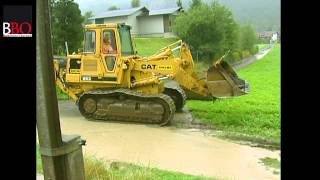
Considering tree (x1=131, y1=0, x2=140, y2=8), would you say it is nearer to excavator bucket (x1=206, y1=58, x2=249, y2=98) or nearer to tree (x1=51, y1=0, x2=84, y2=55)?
tree (x1=51, y1=0, x2=84, y2=55)

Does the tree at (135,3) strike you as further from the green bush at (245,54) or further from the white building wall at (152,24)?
the green bush at (245,54)

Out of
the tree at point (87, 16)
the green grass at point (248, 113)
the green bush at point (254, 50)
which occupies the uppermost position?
the tree at point (87, 16)

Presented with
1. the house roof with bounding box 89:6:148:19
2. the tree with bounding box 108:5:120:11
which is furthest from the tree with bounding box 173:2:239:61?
the tree with bounding box 108:5:120:11

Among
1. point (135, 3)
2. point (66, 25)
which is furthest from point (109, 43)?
point (135, 3)

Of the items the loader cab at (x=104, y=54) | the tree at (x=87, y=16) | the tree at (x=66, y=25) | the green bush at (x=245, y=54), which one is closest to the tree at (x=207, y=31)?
the green bush at (x=245, y=54)

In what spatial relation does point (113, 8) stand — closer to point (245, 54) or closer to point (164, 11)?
point (164, 11)

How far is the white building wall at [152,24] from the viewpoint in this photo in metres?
15.4

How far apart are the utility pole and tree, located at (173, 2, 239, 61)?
10.9 metres

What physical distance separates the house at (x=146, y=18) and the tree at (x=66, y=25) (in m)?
3.62

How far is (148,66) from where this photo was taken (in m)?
6.93
